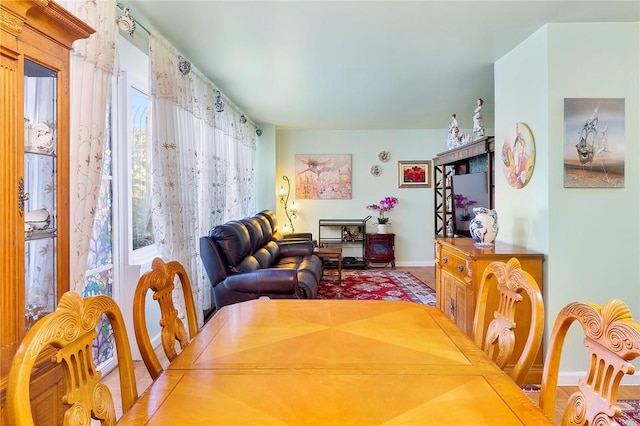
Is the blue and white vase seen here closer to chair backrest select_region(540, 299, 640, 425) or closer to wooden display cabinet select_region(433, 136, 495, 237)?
wooden display cabinet select_region(433, 136, 495, 237)

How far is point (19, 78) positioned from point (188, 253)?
2002mm

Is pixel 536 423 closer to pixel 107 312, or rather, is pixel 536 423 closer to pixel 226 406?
pixel 226 406

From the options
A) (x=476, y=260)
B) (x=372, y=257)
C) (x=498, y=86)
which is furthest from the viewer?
(x=372, y=257)

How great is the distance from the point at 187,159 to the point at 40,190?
183 cm

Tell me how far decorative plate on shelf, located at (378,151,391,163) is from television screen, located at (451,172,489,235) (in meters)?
1.91

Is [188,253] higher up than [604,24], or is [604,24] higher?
[604,24]

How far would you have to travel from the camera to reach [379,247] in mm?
6242

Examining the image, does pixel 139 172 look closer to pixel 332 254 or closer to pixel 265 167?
pixel 332 254

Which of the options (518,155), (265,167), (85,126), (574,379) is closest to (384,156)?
(265,167)

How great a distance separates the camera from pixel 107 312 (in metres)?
0.94

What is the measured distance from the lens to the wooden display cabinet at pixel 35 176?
1033 mm

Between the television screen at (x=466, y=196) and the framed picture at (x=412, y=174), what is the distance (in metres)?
1.73

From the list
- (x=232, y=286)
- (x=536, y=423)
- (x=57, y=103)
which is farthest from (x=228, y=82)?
(x=536, y=423)

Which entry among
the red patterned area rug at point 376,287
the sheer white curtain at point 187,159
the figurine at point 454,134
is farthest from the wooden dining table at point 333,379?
the figurine at point 454,134
